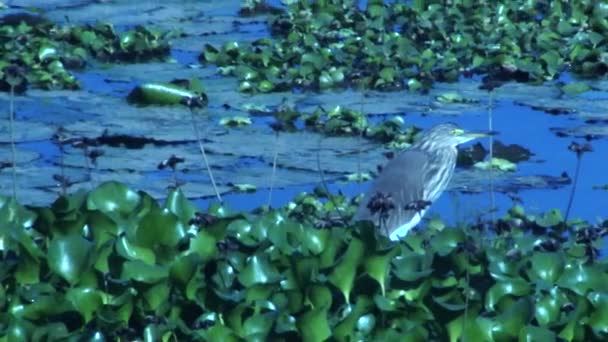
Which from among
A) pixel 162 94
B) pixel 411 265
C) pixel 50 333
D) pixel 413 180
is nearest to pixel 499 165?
pixel 413 180

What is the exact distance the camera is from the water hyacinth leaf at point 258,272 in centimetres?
509

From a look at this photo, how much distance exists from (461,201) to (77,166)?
5.85 feet

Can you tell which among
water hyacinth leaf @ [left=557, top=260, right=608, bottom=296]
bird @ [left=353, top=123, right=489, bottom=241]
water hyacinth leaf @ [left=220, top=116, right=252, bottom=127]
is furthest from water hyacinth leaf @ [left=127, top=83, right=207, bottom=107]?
water hyacinth leaf @ [left=557, top=260, right=608, bottom=296]

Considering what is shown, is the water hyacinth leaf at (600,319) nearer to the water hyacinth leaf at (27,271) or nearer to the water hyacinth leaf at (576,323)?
the water hyacinth leaf at (576,323)

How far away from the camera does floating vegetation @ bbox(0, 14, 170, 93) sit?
9.65 m

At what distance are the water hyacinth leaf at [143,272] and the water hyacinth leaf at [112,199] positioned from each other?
0.59 meters

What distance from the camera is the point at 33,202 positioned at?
7305mm

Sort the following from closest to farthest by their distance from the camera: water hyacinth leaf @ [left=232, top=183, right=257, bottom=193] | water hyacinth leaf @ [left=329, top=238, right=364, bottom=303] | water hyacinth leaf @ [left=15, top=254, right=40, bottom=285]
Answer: water hyacinth leaf @ [left=329, top=238, right=364, bottom=303] < water hyacinth leaf @ [left=15, top=254, right=40, bottom=285] < water hyacinth leaf @ [left=232, top=183, right=257, bottom=193]

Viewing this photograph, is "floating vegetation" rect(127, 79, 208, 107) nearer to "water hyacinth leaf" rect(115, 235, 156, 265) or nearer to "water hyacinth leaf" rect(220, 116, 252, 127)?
"water hyacinth leaf" rect(220, 116, 252, 127)

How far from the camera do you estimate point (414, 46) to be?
33.6ft

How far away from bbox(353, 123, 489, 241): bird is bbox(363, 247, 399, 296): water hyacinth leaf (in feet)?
0.95

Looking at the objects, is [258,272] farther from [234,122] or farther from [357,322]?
[234,122]

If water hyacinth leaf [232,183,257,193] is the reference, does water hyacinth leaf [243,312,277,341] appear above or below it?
above

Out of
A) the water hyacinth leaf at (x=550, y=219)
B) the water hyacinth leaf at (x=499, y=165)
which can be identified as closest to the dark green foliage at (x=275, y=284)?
the water hyacinth leaf at (x=550, y=219)
